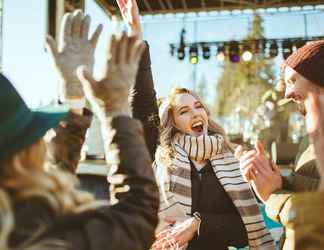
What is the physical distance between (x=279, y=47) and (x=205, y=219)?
10.9 meters

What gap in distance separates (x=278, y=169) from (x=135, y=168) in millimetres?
570

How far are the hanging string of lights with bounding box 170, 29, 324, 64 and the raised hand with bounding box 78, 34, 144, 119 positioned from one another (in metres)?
11.0

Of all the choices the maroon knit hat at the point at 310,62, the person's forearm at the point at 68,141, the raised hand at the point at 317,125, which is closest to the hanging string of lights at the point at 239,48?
the maroon knit hat at the point at 310,62

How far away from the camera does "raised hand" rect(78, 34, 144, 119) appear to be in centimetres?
98

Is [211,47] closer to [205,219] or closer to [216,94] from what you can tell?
[205,219]

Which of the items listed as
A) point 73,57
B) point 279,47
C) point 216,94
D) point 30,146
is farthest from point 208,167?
point 216,94

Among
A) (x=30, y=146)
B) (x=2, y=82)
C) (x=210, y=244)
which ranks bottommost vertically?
(x=210, y=244)

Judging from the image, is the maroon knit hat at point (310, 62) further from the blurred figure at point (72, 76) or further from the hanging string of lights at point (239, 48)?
the hanging string of lights at point (239, 48)

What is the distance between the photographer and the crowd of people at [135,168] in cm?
86

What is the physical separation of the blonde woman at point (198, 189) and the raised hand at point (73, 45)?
91 centimetres

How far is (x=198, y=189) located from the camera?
2061 millimetres

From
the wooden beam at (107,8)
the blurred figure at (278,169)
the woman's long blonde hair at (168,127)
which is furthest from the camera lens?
the wooden beam at (107,8)

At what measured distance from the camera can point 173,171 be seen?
2.09 m

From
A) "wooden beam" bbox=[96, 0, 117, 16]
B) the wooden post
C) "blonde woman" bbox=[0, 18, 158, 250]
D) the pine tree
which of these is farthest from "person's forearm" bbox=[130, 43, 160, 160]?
the pine tree
